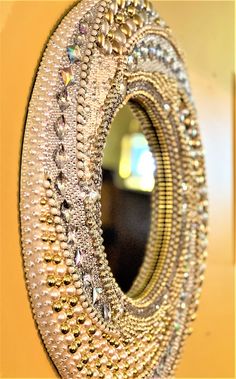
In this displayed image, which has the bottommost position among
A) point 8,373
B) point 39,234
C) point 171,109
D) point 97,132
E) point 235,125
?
point 8,373

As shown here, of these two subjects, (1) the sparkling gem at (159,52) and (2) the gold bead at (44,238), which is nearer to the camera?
(2) the gold bead at (44,238)

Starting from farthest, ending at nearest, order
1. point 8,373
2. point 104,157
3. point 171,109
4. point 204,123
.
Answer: point 204,123, point 171,109, point 104,157, point 8,373

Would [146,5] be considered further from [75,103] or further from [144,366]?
[144,366]

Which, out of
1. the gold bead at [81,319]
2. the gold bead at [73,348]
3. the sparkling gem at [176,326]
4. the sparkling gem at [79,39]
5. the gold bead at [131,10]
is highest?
the gold bead at [131,10]

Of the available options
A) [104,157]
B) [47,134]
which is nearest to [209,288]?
[104,157]

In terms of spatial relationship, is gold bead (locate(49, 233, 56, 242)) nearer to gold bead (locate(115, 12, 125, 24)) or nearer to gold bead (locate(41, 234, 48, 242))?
gold bead (locate(41, 234, 48, 242))

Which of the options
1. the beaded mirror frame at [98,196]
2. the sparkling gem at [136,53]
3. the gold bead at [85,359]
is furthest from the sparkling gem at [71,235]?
the sparkling gem at [136,53]

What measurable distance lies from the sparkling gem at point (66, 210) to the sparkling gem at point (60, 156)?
3 centimetres

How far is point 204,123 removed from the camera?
2.88 feet

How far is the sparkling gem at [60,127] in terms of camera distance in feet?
1.73

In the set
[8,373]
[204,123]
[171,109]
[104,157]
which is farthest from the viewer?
[204,123]

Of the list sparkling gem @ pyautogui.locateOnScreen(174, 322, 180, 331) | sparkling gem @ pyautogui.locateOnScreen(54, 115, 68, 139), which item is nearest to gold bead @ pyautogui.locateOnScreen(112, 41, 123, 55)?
sparkling gem @ pyautogui.locateOnScreen(54, 115, 68, 139)

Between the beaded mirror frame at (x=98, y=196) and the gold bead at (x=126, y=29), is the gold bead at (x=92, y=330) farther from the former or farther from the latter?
the gold bead at (x=126, y=29)

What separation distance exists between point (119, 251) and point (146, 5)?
0.26 meters
